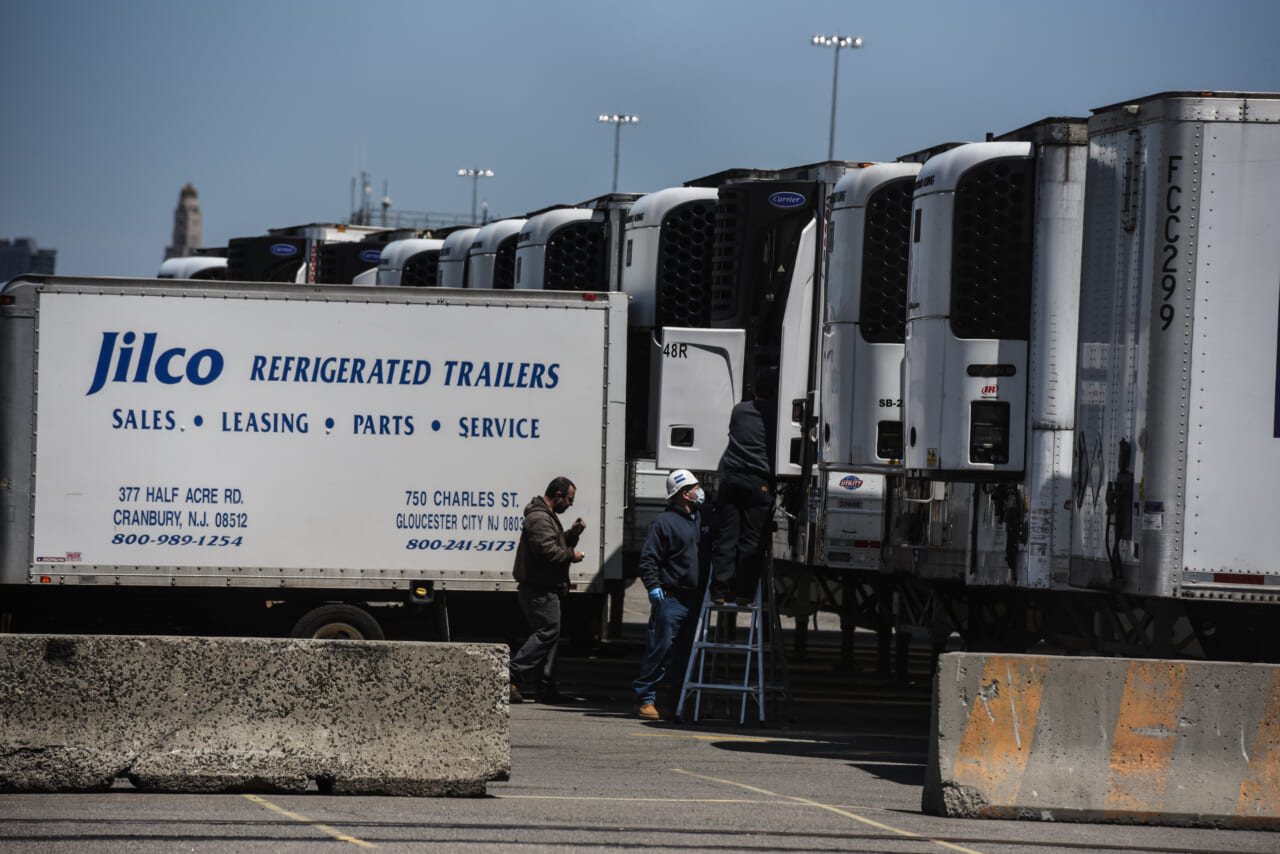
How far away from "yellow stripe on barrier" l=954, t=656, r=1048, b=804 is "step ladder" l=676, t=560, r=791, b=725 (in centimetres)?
425

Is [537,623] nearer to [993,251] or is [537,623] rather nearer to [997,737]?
[993,251]

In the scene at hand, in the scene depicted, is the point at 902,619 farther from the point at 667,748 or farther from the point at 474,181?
the point at 474,181

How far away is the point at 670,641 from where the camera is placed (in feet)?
45.1

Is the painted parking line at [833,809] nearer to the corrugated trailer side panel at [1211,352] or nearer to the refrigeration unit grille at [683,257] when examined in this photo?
the corrugated trailer side panel at [1211,352]

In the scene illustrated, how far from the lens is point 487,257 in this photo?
20.5 m

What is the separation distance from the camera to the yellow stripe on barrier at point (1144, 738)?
360 inches

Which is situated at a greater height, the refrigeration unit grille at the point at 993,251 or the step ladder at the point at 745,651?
the refrigeration unit grille at the point at 993,251

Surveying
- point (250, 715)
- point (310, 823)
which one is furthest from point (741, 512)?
point (310, 823)

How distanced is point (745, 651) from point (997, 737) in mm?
4707

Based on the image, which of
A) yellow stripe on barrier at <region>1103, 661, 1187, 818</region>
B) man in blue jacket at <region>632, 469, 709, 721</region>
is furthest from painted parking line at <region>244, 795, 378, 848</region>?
man in blue jacket at <region>632, 469, 709, 721</region>

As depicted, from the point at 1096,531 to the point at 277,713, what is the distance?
5.00m

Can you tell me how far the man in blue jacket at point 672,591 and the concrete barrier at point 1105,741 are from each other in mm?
4634

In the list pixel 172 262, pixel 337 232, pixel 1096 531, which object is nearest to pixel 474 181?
pixel 172 262

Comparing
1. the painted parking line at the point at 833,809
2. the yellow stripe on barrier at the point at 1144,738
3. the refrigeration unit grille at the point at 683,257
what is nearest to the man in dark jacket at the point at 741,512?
the painted parking line at the point at 833,809
